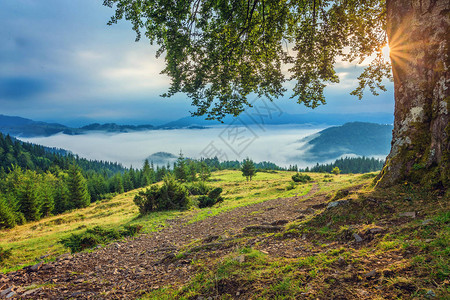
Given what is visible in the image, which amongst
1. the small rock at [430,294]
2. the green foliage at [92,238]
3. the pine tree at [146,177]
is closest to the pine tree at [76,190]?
the pine tree at [146,177]

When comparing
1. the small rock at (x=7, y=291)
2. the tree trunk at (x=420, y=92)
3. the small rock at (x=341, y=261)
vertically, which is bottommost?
the small rock at (x=7, y=291)

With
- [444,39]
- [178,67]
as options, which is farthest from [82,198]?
[444,39]

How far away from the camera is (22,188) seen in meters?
45.0

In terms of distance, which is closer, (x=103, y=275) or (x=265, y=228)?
(x=103, y=275)

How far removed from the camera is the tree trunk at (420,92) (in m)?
6.64

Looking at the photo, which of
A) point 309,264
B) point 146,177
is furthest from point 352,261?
point 146,177

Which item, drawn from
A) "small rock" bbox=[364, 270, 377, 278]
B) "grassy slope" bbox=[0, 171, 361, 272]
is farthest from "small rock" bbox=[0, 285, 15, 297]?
"small rock" bbox=[364, 270, 377, 278]

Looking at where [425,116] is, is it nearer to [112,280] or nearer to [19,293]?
[112,280]

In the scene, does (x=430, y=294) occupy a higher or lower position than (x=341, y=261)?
higher

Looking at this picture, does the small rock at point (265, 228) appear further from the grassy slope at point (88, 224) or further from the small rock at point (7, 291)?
the grassy slope at point (88, 224)

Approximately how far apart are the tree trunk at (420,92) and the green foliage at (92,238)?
13.2 meters

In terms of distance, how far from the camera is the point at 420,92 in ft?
24.2

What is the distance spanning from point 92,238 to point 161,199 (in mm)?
10745

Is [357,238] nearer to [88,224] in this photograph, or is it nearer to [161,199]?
[161,199]
